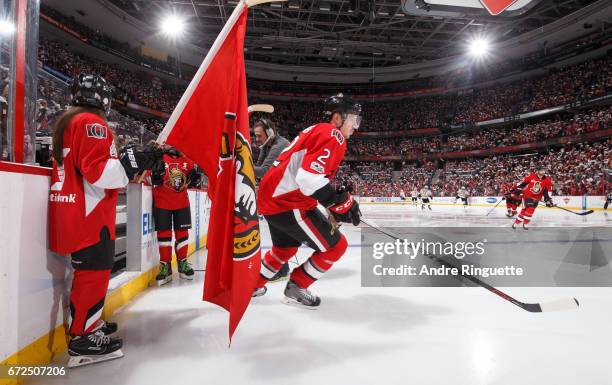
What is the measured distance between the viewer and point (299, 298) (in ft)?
8.12

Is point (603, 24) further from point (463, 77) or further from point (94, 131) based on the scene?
point (94, 131)

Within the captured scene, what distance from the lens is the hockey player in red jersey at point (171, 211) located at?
309 centimetres

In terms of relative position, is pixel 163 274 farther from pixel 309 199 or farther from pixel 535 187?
pixel 535 187

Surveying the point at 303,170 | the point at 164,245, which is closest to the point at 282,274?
the point at 164,245

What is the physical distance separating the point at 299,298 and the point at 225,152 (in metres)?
1.22

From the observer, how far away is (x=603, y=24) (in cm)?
1838

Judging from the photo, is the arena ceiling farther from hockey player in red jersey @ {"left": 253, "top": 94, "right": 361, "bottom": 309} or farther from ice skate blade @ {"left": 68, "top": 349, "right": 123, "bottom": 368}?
ice skate blade @ {"left": 68, "top": 349, "right": 123, "bottom": 368}

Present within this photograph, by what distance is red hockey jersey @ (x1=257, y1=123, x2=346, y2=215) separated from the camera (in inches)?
83.4

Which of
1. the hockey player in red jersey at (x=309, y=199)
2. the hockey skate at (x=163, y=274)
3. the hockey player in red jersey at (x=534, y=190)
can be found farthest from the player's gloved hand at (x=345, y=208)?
the hockey player in red jersey at (x=534, y=190)

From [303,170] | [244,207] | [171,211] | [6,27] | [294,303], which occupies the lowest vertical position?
[294,303]

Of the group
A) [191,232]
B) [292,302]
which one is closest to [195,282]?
[292,302]

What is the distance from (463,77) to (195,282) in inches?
1121

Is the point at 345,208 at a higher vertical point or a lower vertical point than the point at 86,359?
higher

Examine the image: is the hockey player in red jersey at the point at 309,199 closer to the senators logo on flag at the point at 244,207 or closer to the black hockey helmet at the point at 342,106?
the black hockey helmet at the point at 342,106
